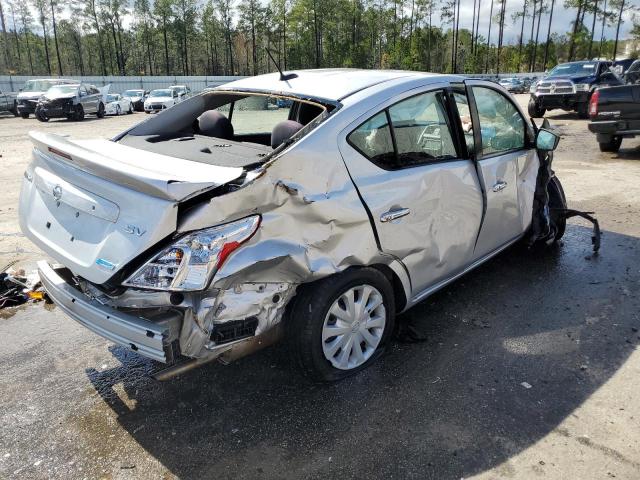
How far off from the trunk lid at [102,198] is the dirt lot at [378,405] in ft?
2.92

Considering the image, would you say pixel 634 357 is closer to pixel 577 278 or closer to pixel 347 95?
pixel 577 278

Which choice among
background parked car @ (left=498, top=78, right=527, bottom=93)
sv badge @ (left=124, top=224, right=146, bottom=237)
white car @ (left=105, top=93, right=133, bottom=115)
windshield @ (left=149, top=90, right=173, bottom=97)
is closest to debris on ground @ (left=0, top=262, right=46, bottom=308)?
sv badge @ (left=124, top=224, right=146, bottom=237)

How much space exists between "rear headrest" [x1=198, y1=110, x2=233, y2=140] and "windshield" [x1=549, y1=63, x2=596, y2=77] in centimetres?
1808

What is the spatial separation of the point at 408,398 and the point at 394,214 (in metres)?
1.05

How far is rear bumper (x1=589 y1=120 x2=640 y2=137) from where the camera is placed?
977cm

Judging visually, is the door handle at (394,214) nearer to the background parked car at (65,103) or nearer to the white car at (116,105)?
the background parked car at (65,103)

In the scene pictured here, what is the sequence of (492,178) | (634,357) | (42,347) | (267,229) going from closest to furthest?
(267,229), (634,357), (42,347), (492,178)

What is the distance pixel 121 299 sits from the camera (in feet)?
8.29

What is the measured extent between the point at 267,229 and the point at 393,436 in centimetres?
122

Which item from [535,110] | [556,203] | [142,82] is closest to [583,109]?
[535,110]

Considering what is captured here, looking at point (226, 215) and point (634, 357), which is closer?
point (226, 215)

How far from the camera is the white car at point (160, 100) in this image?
97.7 ft

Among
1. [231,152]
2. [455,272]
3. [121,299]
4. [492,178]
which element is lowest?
[455,272]

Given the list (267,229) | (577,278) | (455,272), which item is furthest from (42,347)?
(577,278)
